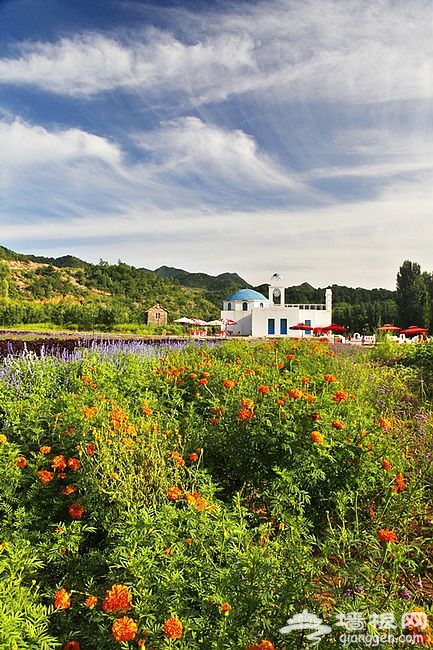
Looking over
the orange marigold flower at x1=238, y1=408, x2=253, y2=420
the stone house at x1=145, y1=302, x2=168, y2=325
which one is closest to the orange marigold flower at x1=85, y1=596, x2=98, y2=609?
the orange marigold flower at x1=238, y1=408, x2=253, y2=420

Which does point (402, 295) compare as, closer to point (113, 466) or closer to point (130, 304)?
point (130, 304)

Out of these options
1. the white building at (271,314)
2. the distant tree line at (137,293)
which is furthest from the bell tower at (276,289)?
the distant tree line at (137,293)

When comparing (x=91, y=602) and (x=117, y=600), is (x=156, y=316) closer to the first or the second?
(x=91, y=602)

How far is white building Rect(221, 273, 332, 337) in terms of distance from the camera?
38125mm

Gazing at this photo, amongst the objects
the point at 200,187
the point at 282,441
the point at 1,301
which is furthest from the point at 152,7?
the point at 1,301

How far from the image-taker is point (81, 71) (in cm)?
447

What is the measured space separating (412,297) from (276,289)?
587 inches

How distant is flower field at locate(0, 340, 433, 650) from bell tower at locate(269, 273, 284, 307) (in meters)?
38.2

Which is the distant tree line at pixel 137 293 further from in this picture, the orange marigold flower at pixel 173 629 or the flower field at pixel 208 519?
the orange marigold flower at pixel 173 629

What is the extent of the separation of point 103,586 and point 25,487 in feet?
2.98

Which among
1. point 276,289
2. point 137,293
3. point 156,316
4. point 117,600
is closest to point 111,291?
point 137,293

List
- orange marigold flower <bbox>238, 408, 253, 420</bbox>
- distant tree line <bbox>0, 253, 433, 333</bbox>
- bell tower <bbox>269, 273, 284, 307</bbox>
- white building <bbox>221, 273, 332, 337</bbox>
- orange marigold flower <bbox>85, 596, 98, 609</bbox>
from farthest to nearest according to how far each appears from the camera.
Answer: distant tree line <bbox>0, 253, 433, 333</bbox> → bell tower <bbox>269, 273, 284, 307</bbox> → white building <bbox>221, 273, 332, 337</bbox> → orange marigold flower <bbox>238, 408, 253, 420</bbox> → orange marigold flower <bbox>85, 596, 98, 609</bbox>

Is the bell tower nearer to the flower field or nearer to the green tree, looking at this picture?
the green tree

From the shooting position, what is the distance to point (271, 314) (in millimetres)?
38000
